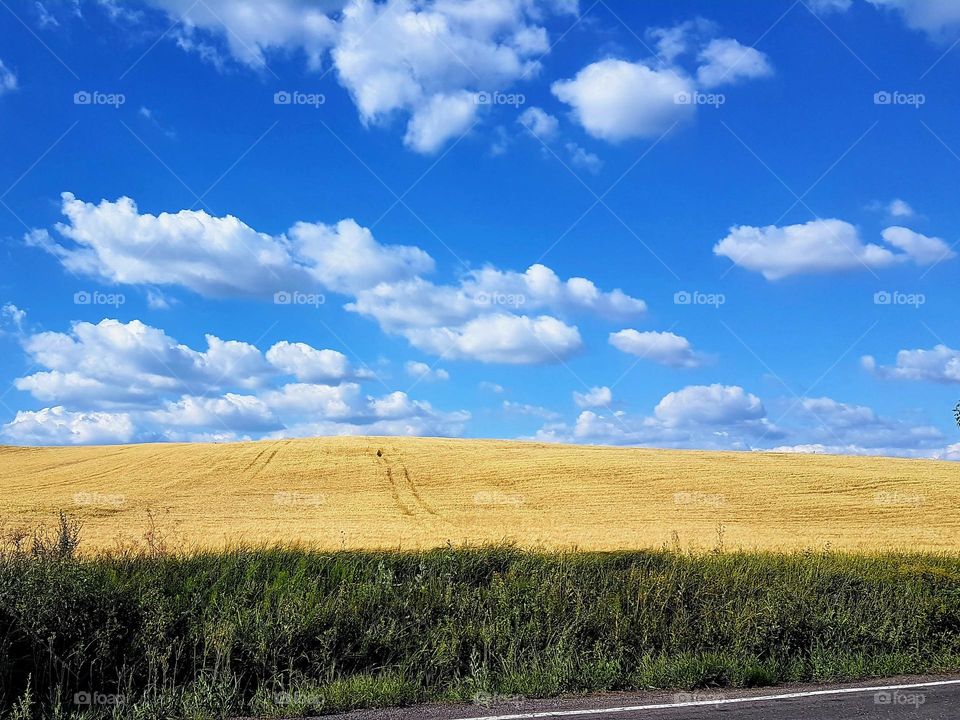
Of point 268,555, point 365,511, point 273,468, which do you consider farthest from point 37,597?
point 273,468

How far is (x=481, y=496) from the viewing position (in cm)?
4525

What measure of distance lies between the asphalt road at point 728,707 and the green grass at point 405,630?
50 centimetres

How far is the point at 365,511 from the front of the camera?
3925cm

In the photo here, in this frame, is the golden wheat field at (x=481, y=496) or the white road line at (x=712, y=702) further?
the golden wheat field at (x=481, y=496)

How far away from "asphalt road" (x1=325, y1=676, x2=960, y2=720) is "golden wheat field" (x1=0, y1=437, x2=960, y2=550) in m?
15.0

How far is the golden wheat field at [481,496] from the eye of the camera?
31406 mm

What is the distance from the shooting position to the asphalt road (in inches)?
326

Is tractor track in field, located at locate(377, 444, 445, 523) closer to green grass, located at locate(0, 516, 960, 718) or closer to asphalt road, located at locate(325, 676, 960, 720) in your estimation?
green grass, located at locate(0, 516, 960, 718)

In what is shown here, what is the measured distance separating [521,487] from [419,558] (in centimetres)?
3496

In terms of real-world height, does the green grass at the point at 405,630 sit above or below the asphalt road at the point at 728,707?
above

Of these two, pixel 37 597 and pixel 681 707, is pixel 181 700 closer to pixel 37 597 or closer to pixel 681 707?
pixel 37 597

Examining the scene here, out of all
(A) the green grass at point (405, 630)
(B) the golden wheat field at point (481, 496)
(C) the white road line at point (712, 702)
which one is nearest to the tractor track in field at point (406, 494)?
(B) the golden wheat field at point (481, 496)

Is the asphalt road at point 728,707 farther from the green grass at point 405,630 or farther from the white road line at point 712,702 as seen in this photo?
the green grass at point 405,630

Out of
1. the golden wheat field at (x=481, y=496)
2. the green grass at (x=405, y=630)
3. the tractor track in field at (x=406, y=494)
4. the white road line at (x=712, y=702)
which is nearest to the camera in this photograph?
the white road line at (x=712, y=702)
